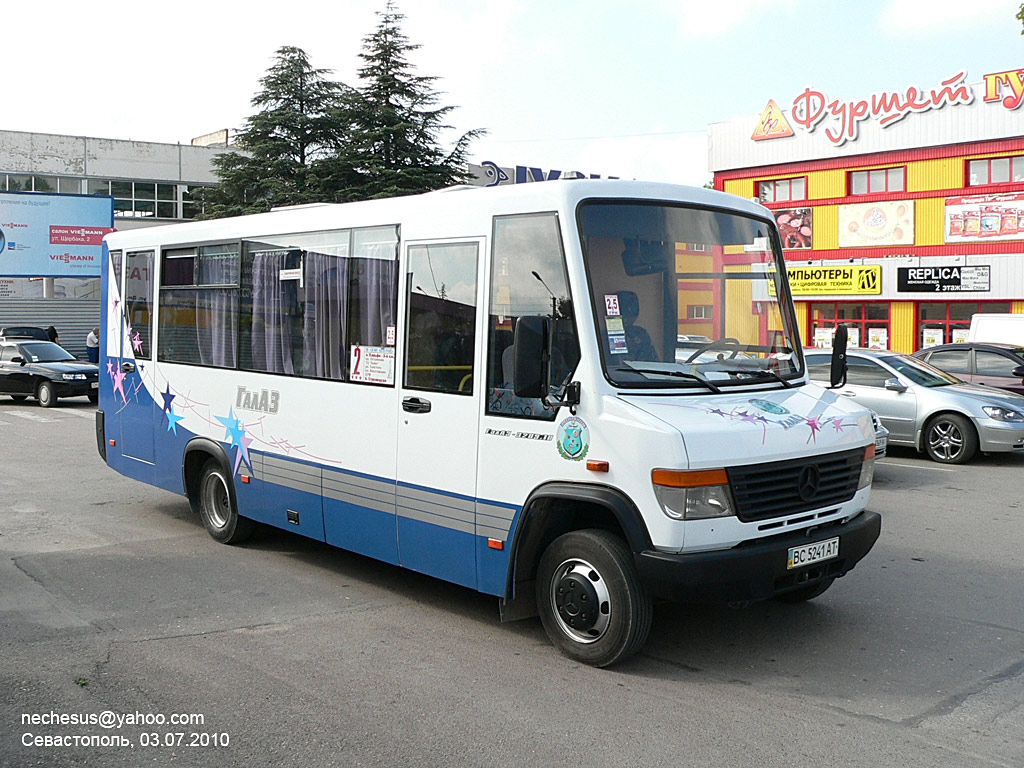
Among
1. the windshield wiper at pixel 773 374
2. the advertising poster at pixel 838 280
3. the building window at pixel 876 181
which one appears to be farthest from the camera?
the advertising poster at pixel 838 280

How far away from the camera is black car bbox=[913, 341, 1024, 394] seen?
17188 mm

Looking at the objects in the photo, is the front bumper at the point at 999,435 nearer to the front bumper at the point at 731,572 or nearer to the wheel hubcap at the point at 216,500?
the front bumper at the point at 731,572

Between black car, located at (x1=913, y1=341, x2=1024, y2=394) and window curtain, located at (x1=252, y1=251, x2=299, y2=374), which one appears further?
black car, located at (x1=913, y1=341, x2=1024, y2=394)

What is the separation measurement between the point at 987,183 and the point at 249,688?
105ft

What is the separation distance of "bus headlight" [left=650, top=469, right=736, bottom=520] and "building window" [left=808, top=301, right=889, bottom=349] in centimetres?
3022

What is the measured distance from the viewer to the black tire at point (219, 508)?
27.7ft

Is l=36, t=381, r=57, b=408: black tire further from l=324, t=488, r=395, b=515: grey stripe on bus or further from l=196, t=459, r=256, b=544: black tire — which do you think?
l=324, t=488, r=395, b=515: grey stripe on bus

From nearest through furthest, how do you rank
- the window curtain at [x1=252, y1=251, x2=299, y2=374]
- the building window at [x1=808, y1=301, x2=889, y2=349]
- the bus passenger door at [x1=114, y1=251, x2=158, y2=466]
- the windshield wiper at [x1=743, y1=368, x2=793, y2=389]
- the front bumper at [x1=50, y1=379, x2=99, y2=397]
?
the windshield wiper at [x1=743, y1=368, x2=793, y2=389]
the window curtain at [x1=252, y1=251, x2=299, y2=374]
the bus passenger door at [x1=114, y1=251, x2=158, y2=466]
the front bumper at [x1=50, y1=379, x2=99, y2=397]
the building window at [x1=808, y1=301, x2=889, y2=349]

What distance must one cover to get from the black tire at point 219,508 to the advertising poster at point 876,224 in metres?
29.8

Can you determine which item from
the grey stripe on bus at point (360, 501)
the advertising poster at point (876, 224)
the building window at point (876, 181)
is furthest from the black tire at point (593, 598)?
the building window at point (876, 181)

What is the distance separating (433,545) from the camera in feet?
20.9

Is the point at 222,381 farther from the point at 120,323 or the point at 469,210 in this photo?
the point at 469,210

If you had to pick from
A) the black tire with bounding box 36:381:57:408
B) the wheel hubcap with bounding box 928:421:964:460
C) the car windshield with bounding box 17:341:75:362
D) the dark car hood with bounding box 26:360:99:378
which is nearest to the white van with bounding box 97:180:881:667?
the wheel hubcap with bounding box 928:421:964:460

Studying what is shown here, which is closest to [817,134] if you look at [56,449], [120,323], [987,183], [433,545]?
[987,183]
